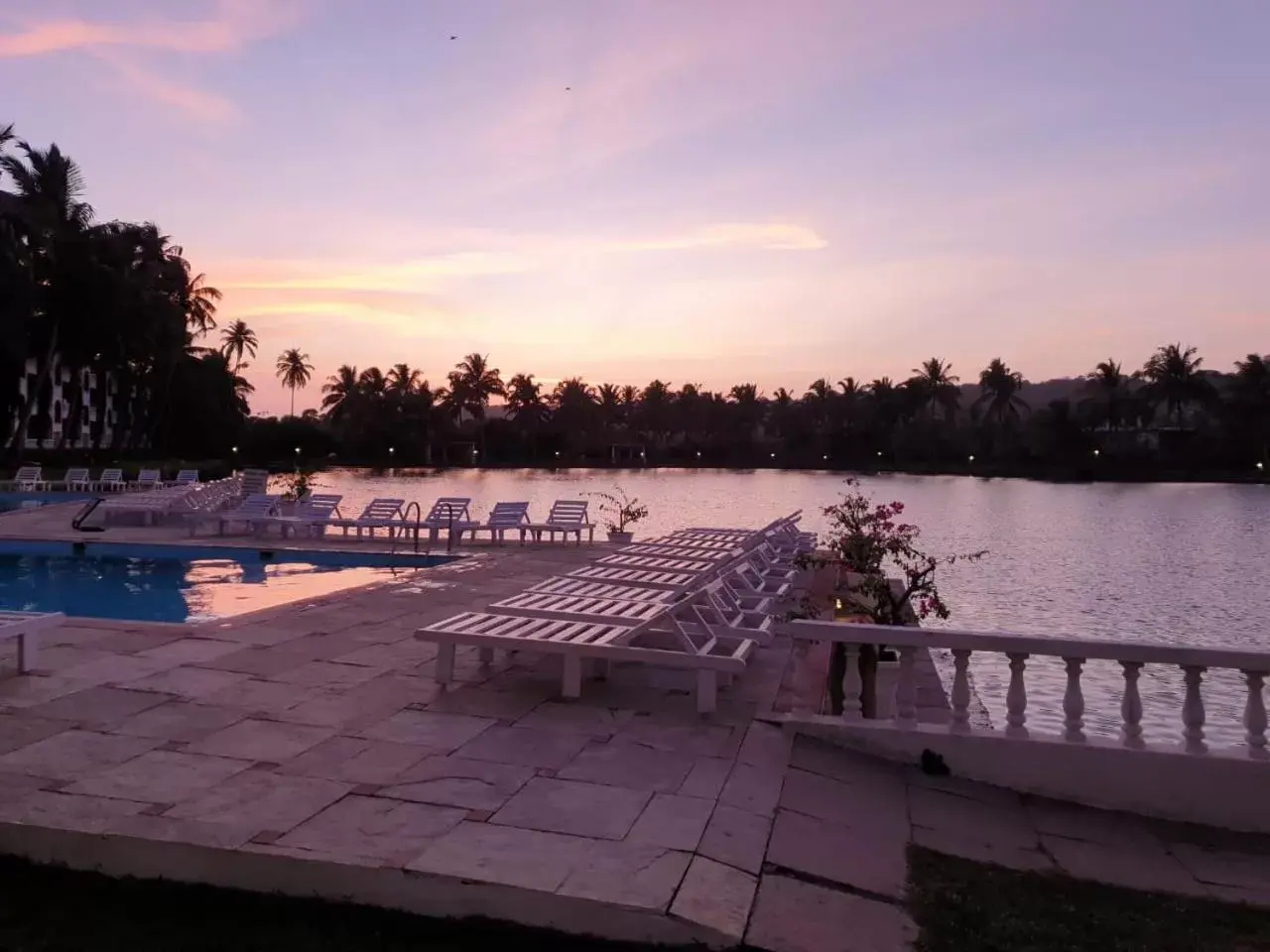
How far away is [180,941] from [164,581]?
1148 centimetres

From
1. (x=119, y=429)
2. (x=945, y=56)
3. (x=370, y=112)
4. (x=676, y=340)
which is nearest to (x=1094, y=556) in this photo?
(x=945, y=56)

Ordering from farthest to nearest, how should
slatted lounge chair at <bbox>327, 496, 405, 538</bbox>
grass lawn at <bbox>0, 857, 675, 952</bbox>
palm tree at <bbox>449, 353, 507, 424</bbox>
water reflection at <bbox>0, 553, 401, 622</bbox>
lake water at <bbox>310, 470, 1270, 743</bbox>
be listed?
1. palm tree at <bbox>449, 353, 507, 424</bbox>
2. slatted lounge chair at <bbox>327, 496, 405, 538</bbox>
3. water reflection at <bbox>0, 553, 401, 622</bbox>
4. lake water at <bbox>310, 470, 1270, 743</bbox>
5. grass lawn at <bbox>0, 857, 675, 952</bbox>

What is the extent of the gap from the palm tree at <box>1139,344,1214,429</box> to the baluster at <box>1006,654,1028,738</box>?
79704 mm

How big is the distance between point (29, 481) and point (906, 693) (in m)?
29.3

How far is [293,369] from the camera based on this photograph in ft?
279

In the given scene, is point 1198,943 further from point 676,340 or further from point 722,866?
point 676,340

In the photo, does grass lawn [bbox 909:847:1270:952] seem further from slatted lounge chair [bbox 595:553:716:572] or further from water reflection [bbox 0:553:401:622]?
water reflection [bbox 0:553:401:622]

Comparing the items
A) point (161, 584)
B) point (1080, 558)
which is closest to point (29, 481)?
point (161, 584)

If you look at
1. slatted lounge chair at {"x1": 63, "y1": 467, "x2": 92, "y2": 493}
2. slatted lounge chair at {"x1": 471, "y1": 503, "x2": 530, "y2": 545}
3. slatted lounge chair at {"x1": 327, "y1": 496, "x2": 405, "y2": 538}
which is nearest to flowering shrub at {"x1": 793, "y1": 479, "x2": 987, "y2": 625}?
slatted lounge chair at {"x1": 471, "y1": 503, "x2": 530, "y2": 545}

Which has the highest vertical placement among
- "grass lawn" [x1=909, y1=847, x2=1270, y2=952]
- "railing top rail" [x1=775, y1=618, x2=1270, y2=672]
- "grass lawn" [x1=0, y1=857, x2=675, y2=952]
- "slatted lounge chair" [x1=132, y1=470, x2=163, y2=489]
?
"slatted lounge chair" [x1=132, y1=470, x2=163, y2=489]

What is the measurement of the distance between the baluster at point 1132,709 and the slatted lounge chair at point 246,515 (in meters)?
14.3

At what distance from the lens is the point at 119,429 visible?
4406cm

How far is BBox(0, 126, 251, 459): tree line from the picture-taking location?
3206 cm

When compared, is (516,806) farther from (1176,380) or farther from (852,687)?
(1176,380)
